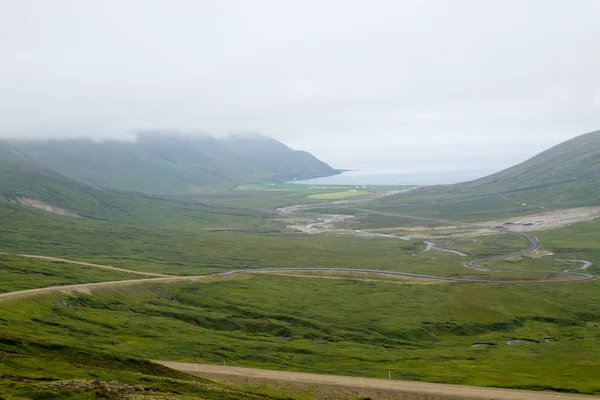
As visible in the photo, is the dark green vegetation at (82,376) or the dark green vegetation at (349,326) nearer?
the dark green vegetation at (82,376)

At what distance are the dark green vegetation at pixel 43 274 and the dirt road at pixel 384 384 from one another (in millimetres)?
60027

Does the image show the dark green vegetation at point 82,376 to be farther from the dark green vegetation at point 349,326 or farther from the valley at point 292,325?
the dark green vegetation at point 349,326

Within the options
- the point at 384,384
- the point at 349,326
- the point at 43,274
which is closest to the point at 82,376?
the point at 384,384

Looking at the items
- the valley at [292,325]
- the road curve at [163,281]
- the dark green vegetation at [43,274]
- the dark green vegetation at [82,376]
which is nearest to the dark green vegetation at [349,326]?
the valley at [292,325]

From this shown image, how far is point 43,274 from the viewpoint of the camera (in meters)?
149

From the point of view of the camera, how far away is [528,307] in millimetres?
149625

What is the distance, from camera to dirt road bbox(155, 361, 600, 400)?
77.1m

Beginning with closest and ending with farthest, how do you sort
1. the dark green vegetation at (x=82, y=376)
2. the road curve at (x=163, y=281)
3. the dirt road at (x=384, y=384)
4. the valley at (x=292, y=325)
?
the dark green vegetation at (x=82, y=376), the valley at (x=292, y=325), the dirt road at (x=384, y=384), the road curve at (x=163, y=281)

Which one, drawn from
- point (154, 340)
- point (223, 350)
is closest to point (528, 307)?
point (223, 350)

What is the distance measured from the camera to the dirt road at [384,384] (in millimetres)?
77125

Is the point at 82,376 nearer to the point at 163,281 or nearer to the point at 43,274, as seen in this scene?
the point at 163,281

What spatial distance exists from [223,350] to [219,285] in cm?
6528

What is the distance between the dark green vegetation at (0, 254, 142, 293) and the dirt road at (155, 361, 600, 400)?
60.0 metres

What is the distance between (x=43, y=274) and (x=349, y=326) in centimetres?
7873
